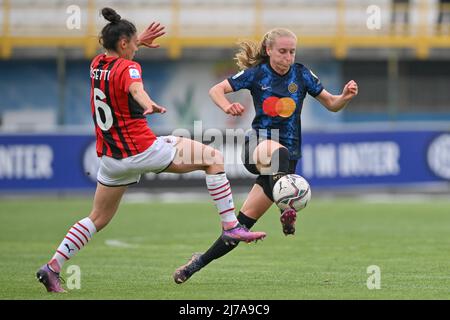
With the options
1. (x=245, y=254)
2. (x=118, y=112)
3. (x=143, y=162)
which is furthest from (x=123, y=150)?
(x=245, y=254)

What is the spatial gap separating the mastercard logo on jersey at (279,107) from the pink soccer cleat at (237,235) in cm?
112

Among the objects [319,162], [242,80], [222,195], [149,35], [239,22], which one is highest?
[239,22]

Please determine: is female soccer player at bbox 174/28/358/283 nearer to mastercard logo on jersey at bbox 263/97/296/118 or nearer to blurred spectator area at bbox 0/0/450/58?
mastercard logo on jersey at bbox 263/97/296/118

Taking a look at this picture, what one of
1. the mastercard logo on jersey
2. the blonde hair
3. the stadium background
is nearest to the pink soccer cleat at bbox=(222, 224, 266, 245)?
the mastercard logo on jersey

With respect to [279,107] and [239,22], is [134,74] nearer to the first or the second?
[279,107]

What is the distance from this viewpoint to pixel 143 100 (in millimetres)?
7898

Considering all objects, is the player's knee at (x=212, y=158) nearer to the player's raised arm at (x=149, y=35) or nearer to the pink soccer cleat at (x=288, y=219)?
the pink soccer cleat at (x=288, y=219)

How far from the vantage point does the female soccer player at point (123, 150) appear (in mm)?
8195

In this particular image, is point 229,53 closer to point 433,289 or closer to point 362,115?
point 362,115

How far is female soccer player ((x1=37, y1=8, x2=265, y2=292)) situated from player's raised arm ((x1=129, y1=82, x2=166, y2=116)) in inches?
0.5

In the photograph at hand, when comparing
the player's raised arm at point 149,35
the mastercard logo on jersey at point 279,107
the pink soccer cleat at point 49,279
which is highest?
the player's raised arm at point 149,35

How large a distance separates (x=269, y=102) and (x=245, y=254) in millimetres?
3371

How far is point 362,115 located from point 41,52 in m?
9.24

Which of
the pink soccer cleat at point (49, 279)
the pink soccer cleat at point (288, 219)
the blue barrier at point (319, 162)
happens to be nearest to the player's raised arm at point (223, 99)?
the pink soccer cleat at point (288, 219)
